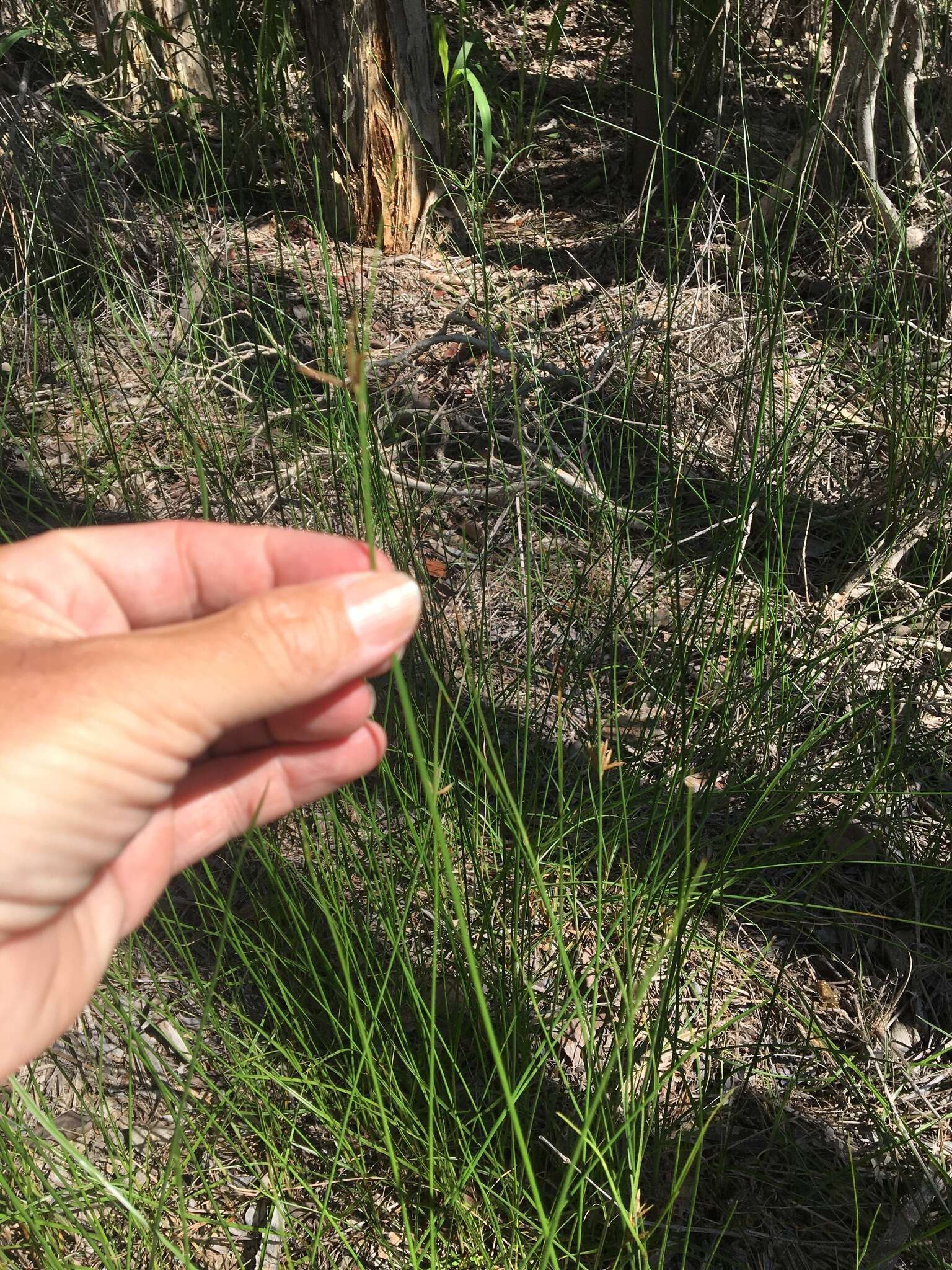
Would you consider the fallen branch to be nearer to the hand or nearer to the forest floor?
the forest floor

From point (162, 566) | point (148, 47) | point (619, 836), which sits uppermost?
point (148, 47)

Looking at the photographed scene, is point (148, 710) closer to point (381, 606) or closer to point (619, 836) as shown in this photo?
point (381, 606)

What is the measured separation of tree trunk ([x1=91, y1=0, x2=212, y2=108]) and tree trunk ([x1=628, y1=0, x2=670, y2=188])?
1.50 metres

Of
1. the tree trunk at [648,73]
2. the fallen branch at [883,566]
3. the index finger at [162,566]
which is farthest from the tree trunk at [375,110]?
the index finger at [162,566]

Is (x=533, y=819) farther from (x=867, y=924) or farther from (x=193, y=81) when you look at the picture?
(x=193, y=81)

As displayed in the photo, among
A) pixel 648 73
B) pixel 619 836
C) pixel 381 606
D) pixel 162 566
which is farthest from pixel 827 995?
pixel 648 73

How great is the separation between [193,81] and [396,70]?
1309mm

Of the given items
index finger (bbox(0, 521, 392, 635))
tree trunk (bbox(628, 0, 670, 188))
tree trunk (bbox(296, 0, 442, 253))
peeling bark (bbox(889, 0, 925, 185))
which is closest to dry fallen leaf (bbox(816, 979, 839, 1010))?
index finger (bbox(0, 521, 392, 635))

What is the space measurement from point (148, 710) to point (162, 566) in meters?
0.32

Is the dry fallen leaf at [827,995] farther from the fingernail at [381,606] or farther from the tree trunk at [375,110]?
the tree trunk at [375,110]

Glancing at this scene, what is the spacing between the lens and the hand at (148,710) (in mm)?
780

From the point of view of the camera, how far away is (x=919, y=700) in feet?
5.47

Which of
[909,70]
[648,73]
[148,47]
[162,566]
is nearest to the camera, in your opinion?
[162,566]

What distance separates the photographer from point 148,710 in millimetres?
788
